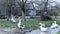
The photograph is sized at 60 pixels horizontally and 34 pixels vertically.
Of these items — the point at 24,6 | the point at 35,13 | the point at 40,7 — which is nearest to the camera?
the point at 24,6

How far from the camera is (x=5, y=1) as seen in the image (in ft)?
95.5

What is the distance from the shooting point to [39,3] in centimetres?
3297

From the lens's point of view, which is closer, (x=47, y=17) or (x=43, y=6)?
(x=47, y=17)

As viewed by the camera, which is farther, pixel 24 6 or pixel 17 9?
pixel 17 9

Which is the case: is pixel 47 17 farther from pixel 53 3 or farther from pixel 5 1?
pixel 53 3

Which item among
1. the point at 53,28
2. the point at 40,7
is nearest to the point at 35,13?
the point at 40,7

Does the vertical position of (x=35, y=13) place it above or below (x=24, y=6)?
below

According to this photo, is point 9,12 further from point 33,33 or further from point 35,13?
point 33,33

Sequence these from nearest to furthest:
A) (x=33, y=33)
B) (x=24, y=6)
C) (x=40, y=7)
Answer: (x=33, y=33) < (x=24, y=6) < (x=40, y=7)

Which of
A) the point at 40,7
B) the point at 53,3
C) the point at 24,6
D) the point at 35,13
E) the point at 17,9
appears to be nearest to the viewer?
the point at 24,6

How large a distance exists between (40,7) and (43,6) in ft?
3.73

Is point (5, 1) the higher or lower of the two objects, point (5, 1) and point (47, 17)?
the higher

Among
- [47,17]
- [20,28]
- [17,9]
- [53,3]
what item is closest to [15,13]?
[17,9]

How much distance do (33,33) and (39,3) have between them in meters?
17.6
